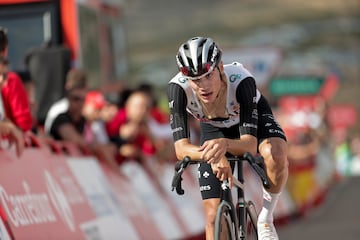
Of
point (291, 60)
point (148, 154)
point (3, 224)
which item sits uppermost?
point (3, 224)

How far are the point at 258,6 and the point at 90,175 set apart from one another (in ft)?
388

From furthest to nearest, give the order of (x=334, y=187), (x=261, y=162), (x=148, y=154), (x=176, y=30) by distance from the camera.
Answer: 1. (x=176, y=30)
2. (x=334, y=187)
3. (x=148, y=154)
4. (x=261, y=162)

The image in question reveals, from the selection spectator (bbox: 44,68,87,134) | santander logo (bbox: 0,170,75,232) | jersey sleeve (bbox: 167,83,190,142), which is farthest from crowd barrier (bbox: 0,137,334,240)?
jersey sleeve (bbox: 167,83,190,142)

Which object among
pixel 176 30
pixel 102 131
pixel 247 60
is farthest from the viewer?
pixel 176 30

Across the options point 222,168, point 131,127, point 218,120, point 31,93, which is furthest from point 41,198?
point 131,127

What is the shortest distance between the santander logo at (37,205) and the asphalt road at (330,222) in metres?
5.76

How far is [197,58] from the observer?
792 centimetres

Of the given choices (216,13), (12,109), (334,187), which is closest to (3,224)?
(12,109)

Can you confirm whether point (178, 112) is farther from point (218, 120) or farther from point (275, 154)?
point (275, 154)

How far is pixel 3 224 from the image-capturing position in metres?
8.46

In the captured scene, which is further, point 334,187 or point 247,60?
point 334,187

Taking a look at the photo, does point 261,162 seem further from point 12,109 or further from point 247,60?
point 247,60

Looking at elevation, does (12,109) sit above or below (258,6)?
above

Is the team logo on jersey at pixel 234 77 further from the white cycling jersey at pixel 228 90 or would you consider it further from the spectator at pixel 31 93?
the spectator at pixel 31 93
